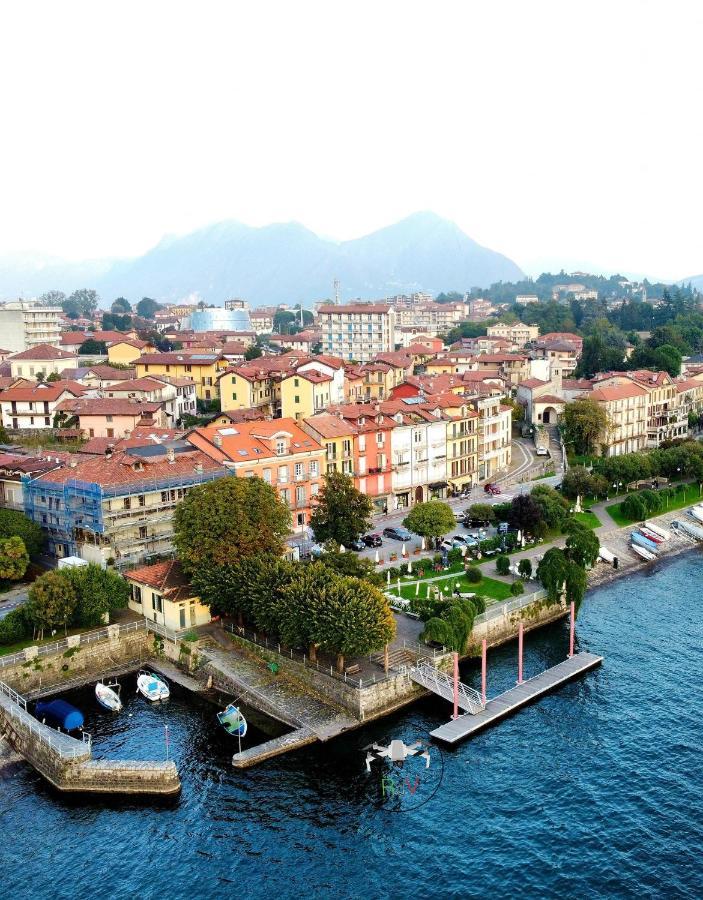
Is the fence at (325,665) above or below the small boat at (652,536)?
above

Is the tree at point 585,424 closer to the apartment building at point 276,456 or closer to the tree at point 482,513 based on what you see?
the tree at point 482,513

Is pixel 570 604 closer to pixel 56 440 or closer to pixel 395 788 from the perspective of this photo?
pixel 395 788

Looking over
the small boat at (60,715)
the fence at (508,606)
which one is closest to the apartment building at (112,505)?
the small boat at (60,715)

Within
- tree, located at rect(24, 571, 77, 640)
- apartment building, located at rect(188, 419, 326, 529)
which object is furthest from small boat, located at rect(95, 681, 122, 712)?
apartment building, located at rect(188, 419, 326, 529)

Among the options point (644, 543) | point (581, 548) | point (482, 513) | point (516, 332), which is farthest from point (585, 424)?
point (516, 332)

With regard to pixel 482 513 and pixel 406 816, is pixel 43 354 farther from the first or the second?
pixel 406 816

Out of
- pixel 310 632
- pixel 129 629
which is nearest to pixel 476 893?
pixel 310 632

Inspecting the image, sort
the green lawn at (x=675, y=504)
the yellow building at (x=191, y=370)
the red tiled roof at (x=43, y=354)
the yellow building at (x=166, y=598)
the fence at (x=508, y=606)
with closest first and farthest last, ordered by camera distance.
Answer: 1. the yellow building at (x=166, y=598)
2. the fence at (x=508, y=606)
3. the green lawn at (x=675, y=504)
4. the red tiled roof at (x=43, y=354)
5. the yellow building at (x=191, y=370)

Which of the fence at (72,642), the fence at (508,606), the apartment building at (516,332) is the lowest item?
the fence at (508,606)
